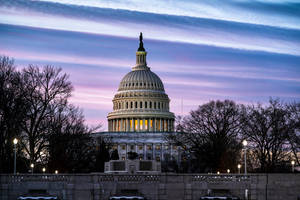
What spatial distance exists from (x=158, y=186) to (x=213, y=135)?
52311 millimetres

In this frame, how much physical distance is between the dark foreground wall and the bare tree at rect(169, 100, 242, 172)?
46291 mm

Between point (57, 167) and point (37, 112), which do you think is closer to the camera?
point (37, 112)

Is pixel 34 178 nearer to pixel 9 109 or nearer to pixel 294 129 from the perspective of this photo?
pixel 9 109

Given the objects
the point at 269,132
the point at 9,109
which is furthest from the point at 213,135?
the point at 9,109

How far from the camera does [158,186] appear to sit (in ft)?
154

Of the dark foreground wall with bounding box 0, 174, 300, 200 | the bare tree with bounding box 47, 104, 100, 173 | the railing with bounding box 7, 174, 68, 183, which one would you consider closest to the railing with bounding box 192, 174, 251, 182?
the dark foreground wall with bounding box 0, 174, 300, 200

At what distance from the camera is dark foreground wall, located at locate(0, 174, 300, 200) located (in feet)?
153

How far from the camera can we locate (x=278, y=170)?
93750 mm

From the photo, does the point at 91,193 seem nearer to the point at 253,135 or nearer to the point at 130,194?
the point at 130,194

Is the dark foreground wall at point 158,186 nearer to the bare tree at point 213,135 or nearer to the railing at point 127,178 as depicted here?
the railing at point 127,178

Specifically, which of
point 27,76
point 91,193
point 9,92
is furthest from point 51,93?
point 91,193

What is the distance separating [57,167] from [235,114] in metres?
25.1

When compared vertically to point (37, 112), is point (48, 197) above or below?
below

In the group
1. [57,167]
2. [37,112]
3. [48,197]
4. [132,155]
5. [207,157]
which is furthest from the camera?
[207,157]
